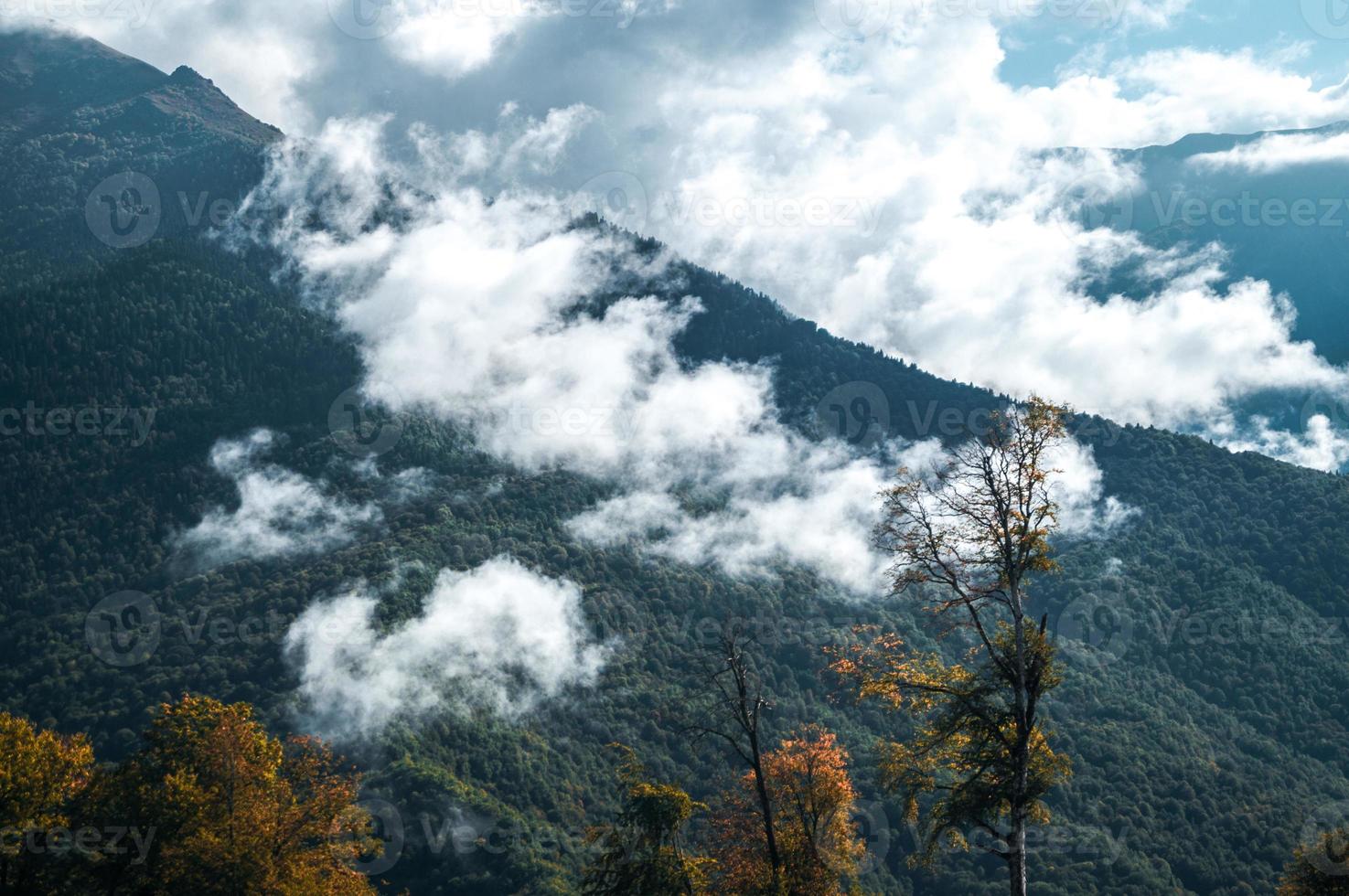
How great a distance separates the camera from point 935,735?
1975 centimetres

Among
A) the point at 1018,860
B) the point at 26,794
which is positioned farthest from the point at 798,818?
the point at 26,794

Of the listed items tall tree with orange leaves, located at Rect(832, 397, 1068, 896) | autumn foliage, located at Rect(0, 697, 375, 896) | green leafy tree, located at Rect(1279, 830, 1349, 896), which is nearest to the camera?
tall tree with orange leaves, located at Rect(832, 397, 1068, 896)

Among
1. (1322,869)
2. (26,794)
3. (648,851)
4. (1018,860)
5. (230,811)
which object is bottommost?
(26,794)

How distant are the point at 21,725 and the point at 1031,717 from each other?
33131 mm

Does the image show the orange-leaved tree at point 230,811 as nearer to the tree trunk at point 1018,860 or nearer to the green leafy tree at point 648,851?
the green leafy tree at point 648,851

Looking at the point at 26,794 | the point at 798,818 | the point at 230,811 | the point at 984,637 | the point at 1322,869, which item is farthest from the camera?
the point at 798,818

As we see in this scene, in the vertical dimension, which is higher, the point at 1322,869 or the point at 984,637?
the point at 984,637

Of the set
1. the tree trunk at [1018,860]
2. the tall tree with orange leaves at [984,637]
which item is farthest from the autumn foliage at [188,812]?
the tree trunk at [1018,860]

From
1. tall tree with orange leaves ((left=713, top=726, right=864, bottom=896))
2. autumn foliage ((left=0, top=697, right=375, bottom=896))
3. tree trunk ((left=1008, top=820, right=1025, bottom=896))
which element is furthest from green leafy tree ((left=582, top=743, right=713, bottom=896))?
tree trunk ((left=1008, top=820, right=1025, bottom=896))

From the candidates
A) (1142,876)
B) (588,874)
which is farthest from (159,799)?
(1142,876)

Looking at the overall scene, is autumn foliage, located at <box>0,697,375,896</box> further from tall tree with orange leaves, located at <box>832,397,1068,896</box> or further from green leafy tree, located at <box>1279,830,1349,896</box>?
green leafy tree, located at <box>1279,830,1349,896</box>

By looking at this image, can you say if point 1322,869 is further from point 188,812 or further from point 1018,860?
point 188,812

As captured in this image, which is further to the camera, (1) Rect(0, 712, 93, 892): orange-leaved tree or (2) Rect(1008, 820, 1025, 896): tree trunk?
(1) Rect(0, 712, 93, 892): orange-leaved tree

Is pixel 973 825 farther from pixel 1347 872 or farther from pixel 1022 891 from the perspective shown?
pixel 1347 872
